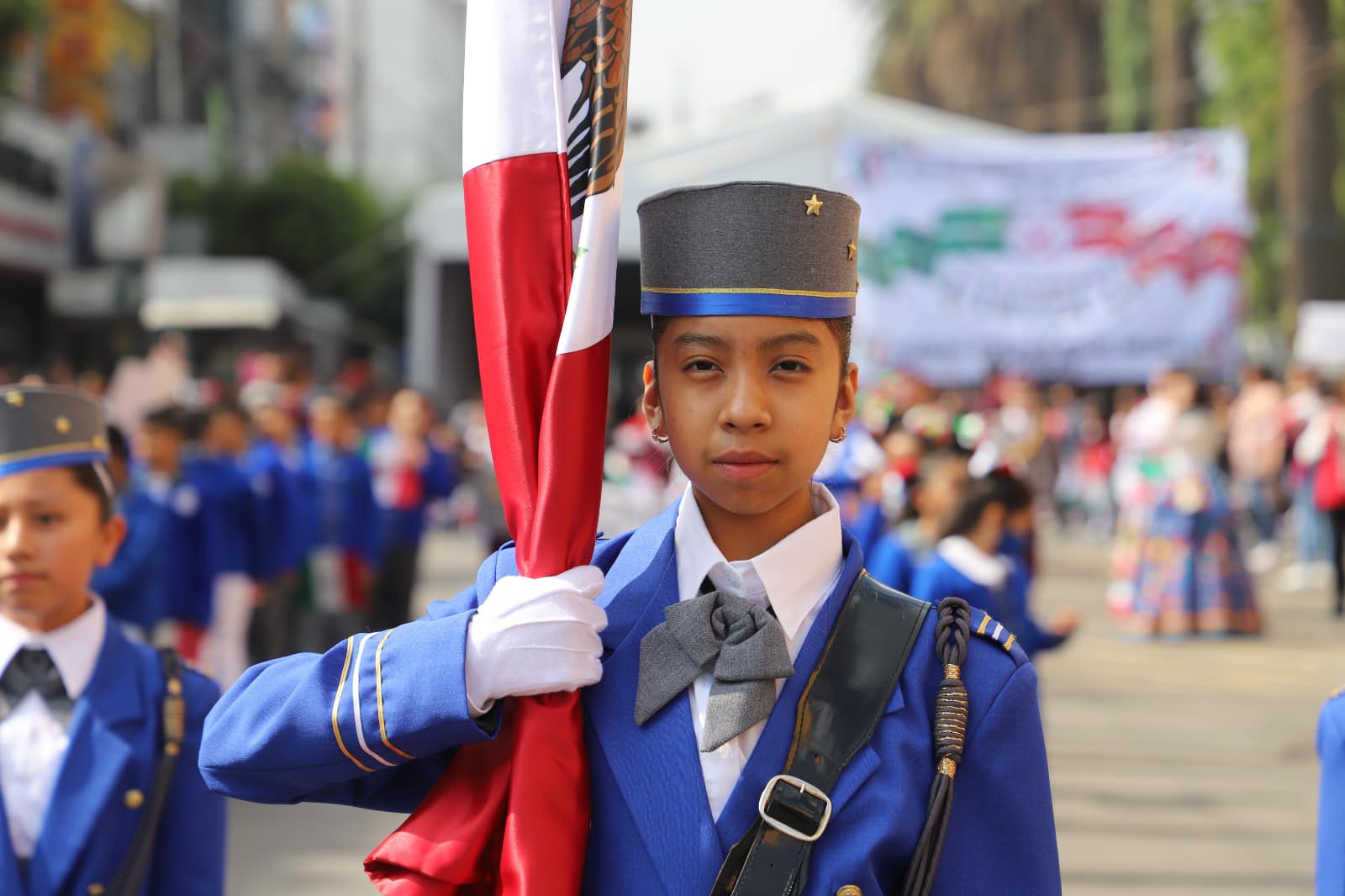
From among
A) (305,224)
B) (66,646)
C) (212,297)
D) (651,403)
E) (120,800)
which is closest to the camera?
(651,403)

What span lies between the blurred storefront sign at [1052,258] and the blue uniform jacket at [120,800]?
11.6 meters

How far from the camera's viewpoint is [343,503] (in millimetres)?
8914

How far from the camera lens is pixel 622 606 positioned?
184cm

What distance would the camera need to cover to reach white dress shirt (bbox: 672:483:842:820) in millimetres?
1783

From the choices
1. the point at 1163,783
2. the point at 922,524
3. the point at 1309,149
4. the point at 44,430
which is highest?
the point at 1309,149

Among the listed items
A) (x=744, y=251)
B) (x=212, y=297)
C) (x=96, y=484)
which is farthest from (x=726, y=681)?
(x=212, y=297)

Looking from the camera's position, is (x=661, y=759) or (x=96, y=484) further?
(x=96, y=484)

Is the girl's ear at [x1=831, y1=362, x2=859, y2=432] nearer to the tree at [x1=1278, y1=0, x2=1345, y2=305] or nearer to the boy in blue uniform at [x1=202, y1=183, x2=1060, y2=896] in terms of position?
the boy in blue uniform at [x1=202, y1=183, x2=1060, y2=896]

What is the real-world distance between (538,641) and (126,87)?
31.8 meters

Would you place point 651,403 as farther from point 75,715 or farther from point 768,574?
point 75,715

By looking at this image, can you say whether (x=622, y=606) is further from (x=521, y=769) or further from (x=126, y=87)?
(x=126, y=87)

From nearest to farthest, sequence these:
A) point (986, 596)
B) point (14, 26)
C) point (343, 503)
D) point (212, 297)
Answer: point (986, 596), point (343, 503), point (14, 26), point (212, 297)

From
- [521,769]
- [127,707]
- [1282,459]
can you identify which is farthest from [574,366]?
[1282,459]

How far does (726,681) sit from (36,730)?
132 centimetres
